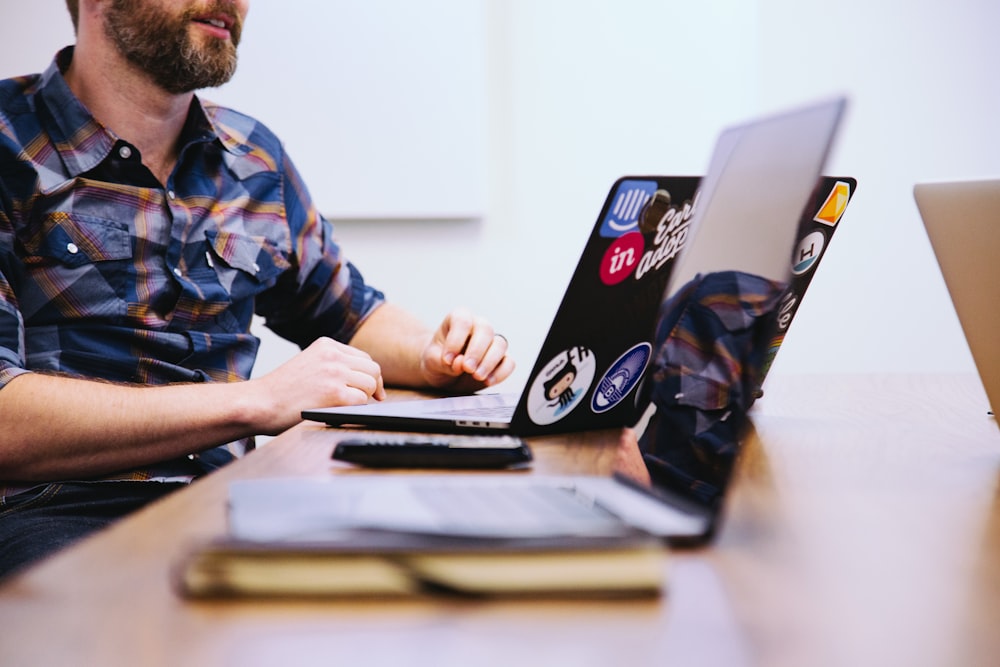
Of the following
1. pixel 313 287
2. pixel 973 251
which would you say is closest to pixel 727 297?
pixel 973 251

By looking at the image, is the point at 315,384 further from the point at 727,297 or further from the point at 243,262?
the point at 727,297

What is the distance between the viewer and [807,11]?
8.57ft

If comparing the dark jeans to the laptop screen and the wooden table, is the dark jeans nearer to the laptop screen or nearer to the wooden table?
the wooden table

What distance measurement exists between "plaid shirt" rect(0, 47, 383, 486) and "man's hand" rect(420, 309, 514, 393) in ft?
1.11

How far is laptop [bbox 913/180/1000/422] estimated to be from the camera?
723 millimetres

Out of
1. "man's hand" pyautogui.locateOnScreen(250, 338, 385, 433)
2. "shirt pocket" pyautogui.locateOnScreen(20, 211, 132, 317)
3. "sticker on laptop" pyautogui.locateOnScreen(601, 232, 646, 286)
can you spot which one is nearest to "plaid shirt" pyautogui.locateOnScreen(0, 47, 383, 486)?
"shirt pocket" pyautogui.locateOnScreen(20, 211, 132, 317)

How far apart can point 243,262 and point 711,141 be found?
1568mm

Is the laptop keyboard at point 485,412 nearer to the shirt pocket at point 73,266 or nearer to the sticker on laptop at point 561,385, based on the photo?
the sticker on laptop at point 561,385

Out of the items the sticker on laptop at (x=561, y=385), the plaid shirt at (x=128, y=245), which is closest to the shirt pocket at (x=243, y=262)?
the plaid shirt at (x=128, y=245)

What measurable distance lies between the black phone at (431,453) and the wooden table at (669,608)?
105 mm

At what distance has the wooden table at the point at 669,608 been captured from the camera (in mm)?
348

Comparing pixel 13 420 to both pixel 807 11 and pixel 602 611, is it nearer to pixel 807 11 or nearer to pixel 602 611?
pixel 602 611

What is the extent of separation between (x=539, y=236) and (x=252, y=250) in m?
1.32

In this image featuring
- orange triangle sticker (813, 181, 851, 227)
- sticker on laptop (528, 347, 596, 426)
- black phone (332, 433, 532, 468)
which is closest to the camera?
black phone (332, 433, 532, 468)
